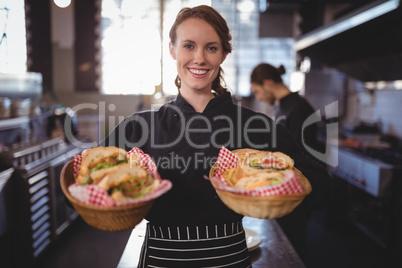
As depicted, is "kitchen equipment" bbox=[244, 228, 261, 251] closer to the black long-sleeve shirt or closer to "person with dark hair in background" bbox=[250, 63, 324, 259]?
the black long-sleeve shirt

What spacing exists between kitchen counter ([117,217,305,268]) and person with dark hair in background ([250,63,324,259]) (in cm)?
76

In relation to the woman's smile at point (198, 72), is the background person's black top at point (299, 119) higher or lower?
lower

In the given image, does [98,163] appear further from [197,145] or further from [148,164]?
[197,145]

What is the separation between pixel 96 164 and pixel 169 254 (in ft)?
1.52

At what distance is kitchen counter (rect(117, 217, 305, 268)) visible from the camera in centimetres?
156

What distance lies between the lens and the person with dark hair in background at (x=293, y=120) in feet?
8.93

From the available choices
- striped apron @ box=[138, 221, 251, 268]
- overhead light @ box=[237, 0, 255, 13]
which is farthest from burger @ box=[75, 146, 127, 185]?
overhead light @ box=[237, 0, 255, 13]

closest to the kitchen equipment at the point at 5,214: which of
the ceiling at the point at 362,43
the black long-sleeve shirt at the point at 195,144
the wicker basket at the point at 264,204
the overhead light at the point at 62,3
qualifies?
the black long-sleeve shirt at the point at 195,144

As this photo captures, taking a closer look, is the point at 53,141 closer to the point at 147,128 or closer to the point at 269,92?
the point at 269,92

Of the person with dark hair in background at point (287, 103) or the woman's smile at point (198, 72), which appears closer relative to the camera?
the woman's smile at point (198, 72)

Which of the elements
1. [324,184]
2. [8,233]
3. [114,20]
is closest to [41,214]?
[8,233]

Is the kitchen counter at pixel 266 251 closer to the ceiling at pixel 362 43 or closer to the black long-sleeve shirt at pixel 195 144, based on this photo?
the black long-sleeve shirt at pixel 195 144

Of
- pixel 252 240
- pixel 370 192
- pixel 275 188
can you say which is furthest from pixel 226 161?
pixel 370 192

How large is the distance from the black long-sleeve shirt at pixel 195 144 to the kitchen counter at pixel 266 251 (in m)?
0.41
